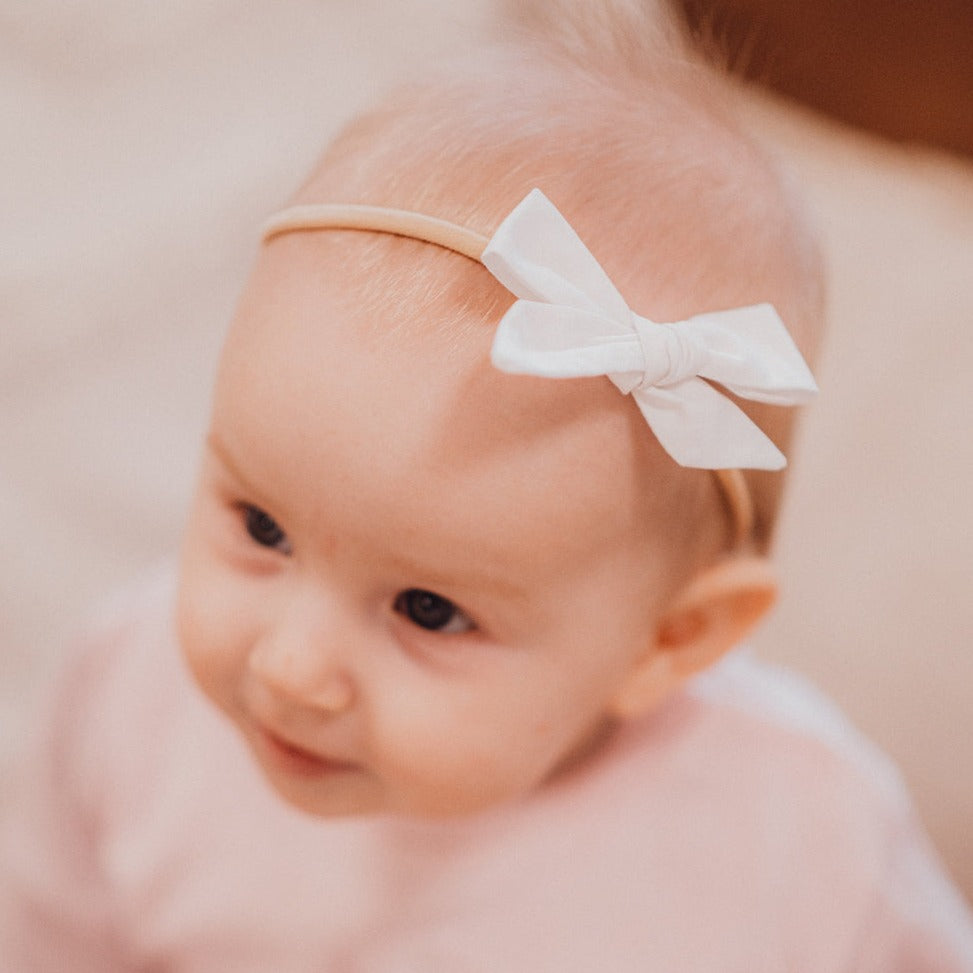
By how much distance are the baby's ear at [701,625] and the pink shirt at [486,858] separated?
140mm

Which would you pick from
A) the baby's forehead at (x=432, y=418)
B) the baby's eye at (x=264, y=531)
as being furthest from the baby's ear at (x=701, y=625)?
the baby's eye at (x=264, y=531)

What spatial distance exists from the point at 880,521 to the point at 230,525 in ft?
2.83

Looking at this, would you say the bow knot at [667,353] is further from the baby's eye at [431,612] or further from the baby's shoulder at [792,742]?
the baby's shoulder at [792,742]

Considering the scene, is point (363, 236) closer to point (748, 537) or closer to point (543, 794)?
point (748, 537)

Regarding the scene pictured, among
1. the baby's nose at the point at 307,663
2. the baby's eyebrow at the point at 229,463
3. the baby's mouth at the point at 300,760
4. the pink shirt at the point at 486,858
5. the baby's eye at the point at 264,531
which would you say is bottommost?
the pink shirt at the point at 486,858

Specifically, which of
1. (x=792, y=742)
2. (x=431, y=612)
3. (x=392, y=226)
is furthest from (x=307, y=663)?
(x=792, y=742)

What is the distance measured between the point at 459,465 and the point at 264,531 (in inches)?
6.7

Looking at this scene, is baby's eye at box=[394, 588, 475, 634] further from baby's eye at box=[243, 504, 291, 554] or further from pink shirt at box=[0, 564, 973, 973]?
pink shirt at box=[0, 564, 973, 973]

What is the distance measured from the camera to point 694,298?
0.61 metres

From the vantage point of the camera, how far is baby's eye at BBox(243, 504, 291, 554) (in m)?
0.67

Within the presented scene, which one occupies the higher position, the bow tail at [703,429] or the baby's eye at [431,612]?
the bow tail at [703,429]

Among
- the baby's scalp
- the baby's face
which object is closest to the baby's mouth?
the baby's face

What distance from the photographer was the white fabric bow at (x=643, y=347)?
51 cm

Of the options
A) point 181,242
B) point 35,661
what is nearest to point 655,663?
point 35,661
